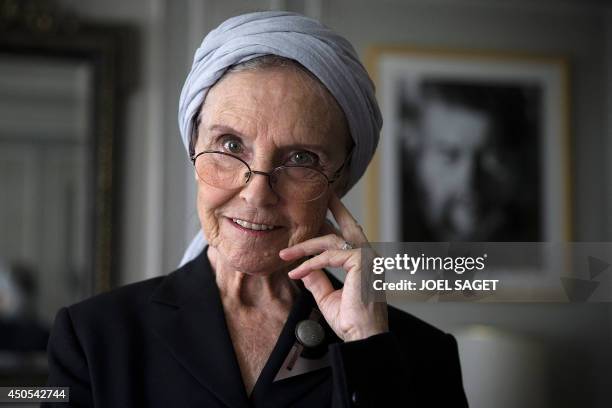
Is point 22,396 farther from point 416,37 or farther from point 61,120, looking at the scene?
point 416,37

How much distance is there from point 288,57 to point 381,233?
63.0 inches

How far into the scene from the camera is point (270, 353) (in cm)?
99

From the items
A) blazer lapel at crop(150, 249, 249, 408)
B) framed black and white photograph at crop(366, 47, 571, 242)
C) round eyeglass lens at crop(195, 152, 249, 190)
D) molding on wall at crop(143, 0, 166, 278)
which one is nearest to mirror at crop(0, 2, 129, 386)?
molding on wall at crop(143, 0, 166, 278)

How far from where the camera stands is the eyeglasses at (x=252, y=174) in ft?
3.10

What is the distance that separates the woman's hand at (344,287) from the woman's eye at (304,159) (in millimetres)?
99

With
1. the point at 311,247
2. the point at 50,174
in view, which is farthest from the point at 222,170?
the point at 50,174

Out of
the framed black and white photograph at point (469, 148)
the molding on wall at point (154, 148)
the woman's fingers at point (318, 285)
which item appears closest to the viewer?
the woman's fingers at point (318, 285)

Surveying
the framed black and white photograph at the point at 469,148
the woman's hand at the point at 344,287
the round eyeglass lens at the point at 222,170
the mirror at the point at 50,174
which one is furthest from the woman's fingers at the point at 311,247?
the framed black and white photograph at the point at 469,148

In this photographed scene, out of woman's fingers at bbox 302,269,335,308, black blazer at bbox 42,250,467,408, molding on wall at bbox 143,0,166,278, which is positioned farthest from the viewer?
Answer: molding on wall at bbox 143,0,166,278

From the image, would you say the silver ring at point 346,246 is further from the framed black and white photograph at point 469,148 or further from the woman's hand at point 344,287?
the framed black and white photograph at point 469,148

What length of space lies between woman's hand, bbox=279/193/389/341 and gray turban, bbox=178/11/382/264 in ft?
0.48

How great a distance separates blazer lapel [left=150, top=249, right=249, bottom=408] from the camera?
3.05 ft

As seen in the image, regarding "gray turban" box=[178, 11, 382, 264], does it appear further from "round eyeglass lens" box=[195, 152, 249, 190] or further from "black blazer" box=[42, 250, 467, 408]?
"black blazer" box=[42, 250, 467, 408]

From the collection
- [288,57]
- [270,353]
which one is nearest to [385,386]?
[270,353]
